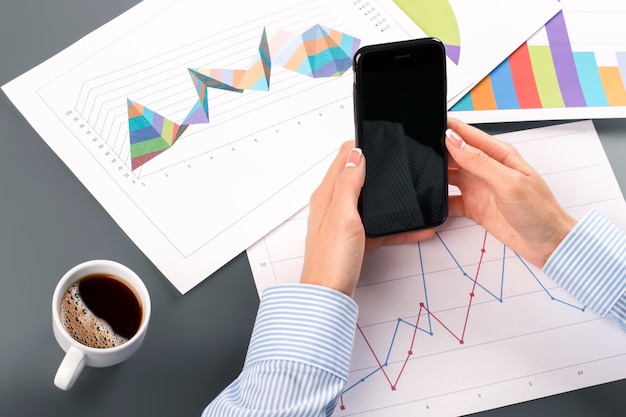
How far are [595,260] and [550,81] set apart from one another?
25 centimetres

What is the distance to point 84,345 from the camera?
629 millimetres

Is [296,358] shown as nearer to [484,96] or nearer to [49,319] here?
[49,319]

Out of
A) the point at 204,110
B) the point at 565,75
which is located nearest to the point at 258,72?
the point at 204,110

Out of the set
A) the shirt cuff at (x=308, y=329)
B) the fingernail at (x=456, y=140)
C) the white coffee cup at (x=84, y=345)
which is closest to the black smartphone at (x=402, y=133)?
the fingernail at (x=456, y=140)

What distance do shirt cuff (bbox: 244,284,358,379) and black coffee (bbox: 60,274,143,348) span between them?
5.2 inches

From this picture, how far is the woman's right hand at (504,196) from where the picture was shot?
0.68 meters

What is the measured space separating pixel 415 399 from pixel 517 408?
120mm

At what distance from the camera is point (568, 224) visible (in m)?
0.72

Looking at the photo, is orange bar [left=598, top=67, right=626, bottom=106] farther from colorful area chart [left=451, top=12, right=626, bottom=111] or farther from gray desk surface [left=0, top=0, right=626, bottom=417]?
gray desk surface [left=0, top=0, right=626, bottom=417]

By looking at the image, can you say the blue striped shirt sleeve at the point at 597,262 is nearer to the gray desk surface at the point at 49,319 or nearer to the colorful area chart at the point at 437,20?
the gray desk surface at the point at 49,319

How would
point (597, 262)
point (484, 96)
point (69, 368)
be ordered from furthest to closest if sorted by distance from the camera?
point (484, 96) < point (597, 262) < point (69, 368)

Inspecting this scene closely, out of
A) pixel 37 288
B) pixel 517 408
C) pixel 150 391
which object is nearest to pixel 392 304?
pixel 517 408

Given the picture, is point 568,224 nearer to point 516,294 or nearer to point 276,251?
point 516,294

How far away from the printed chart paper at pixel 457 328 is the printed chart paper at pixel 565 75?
134 millimetres
